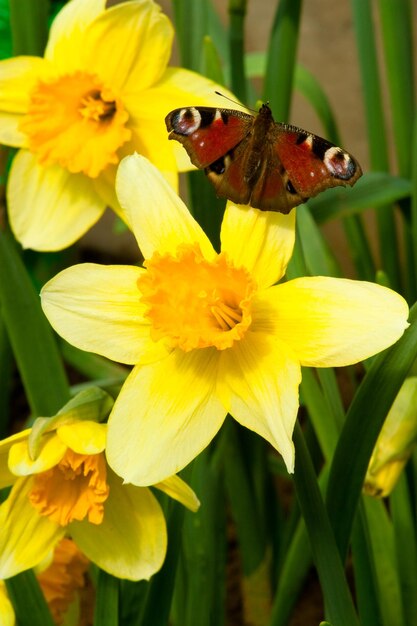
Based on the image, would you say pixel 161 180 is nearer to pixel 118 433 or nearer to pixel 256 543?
pixel 118 433

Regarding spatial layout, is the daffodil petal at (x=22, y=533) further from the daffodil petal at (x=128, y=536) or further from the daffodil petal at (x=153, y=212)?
the daffodil petal at (x=153, y=212)

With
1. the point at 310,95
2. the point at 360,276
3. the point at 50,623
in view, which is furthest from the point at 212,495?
the point at 310,95

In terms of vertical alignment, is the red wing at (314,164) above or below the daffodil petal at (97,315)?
above

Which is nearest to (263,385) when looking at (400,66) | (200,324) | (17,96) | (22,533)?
(200,324)

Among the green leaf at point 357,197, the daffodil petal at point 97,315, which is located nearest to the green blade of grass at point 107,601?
the daffodil petal at point 97,315

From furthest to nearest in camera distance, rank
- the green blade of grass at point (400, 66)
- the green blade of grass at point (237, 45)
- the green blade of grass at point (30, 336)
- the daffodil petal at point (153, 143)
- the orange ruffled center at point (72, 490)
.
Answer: the green blade of grass at point (400, 66)
the green blade of grass at point (237, 45)
the daffodil petal at point (153, 143)
the green blade of grass at point (30, 336)
the orange ruffled center at point (72, 490)

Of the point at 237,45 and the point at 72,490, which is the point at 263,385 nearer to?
the point at 72,490

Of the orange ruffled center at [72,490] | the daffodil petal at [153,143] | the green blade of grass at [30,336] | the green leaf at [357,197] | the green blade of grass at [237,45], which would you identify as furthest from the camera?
the green leaf at [357,197]
